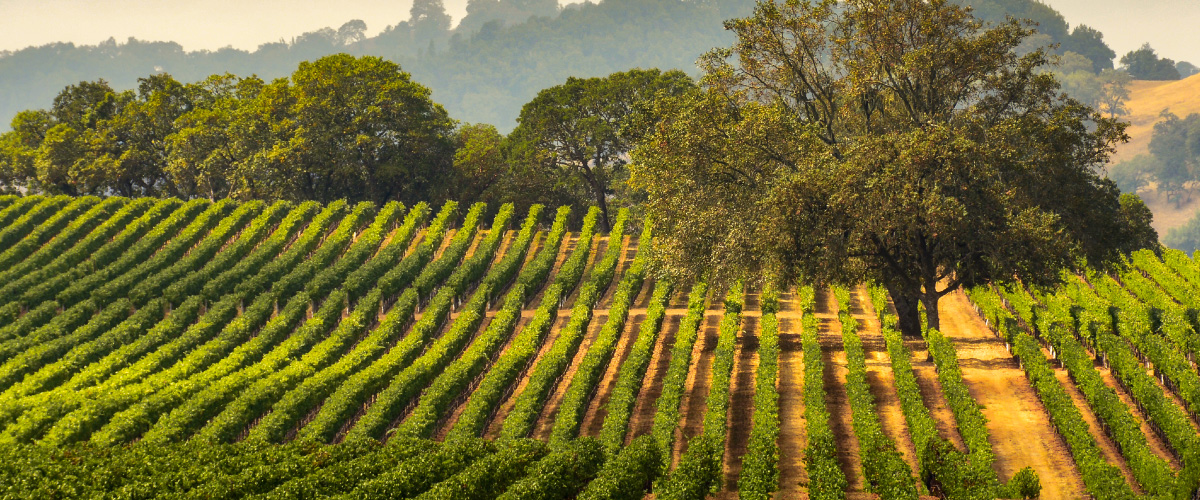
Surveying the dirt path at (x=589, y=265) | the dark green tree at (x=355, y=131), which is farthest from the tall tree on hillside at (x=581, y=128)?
the dirt path at (x=589, y=265)

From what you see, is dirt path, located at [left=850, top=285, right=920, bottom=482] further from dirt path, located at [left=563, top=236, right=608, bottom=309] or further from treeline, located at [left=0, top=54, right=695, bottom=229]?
treeline, located at [left=0, top=54, right=695, bottom=229]

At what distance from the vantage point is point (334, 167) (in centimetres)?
7819

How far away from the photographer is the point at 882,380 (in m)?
38.6

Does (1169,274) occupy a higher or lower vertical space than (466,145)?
lower

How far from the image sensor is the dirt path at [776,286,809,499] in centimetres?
2886

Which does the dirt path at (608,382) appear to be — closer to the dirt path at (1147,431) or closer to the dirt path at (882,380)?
the dirt path at (882,380)

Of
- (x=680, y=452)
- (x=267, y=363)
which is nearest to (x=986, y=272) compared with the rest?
(x=680, y=452)

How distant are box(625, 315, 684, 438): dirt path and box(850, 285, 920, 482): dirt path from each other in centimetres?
869

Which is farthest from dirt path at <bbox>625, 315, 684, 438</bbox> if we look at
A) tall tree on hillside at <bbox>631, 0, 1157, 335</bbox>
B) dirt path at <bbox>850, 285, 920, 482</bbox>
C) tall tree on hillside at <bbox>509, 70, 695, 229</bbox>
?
tall tree on hillside at <bbox>509, 70, 695, 229</bbox>

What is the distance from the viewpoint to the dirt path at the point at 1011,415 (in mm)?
28609

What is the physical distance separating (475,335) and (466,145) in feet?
133

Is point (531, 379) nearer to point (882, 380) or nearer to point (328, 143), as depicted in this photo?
point (882, 380)

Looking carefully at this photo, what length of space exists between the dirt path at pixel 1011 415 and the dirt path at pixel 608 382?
46.8 ft

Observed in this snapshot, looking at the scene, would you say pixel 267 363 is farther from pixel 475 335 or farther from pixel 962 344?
pixel 962 344
